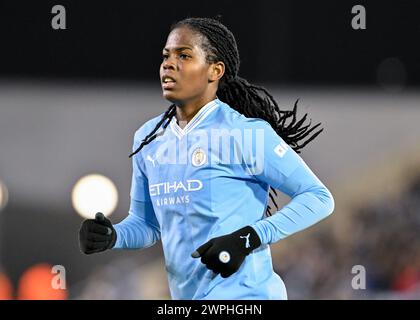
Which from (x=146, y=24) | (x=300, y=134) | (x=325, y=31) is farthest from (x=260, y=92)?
(x=325, y=31)

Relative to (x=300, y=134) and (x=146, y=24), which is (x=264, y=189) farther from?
(x=146, y=24)

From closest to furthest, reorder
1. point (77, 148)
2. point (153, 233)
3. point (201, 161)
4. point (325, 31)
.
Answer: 1. point (201, 161)
2. point (153, 233)
3. point (325, 31)
4. point (77, 148)

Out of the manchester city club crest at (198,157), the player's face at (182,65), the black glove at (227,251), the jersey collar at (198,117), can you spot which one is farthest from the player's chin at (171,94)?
the black glove at (227,251)

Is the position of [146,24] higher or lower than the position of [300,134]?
higher

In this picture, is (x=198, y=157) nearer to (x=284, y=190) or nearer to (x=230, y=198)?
(x=230, y=198)

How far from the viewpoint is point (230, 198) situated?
3.06 m

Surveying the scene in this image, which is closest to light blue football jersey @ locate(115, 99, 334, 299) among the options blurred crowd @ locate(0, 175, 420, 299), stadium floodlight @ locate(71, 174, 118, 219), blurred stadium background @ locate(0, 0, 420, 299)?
blurred stadium background @ locate(0, 0, 420, 299)

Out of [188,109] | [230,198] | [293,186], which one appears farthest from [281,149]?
[188,109]

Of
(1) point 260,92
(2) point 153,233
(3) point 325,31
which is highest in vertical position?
(3) point 325,31

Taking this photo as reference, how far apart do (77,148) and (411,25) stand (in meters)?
3.10

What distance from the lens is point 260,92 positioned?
11.6 feet

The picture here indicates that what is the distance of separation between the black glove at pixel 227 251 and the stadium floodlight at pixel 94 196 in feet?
12.7

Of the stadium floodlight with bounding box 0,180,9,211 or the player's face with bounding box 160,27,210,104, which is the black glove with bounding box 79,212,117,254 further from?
the stadium floodlight with bounding box 0,180,9,211

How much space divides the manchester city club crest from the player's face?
217 mm
